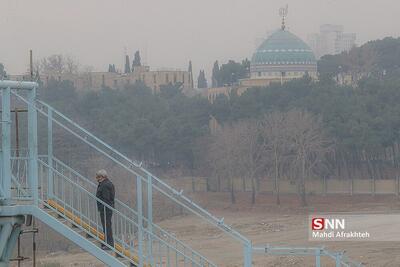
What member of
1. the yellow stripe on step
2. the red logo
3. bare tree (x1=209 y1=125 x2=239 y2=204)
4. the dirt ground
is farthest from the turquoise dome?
the yellow stripe on step

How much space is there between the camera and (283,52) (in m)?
105

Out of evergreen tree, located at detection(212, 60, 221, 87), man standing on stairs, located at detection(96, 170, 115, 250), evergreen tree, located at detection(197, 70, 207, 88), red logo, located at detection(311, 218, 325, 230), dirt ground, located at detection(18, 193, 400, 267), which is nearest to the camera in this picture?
man standing on stairs, located at detection(96, 170, 115, 250)

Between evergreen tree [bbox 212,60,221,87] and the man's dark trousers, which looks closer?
the man's dark trousers

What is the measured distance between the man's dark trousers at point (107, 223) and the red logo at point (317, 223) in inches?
1418

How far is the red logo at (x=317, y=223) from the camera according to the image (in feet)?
164

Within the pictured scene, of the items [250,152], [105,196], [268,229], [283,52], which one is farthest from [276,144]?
[105,196]

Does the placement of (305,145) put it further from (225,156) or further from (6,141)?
(6,141)

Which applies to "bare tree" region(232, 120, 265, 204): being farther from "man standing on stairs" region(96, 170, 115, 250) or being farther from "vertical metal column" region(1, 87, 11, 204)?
"vertical metal column" region(1, 87, 11, 204)

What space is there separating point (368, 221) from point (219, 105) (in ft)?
70.3

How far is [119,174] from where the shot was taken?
5006 cm

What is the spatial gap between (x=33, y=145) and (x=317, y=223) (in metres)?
42.4

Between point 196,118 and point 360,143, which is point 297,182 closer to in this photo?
point 360,143

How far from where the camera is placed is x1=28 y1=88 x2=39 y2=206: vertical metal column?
520 inches

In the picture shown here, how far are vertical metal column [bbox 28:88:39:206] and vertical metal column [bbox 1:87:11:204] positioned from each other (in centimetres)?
32
